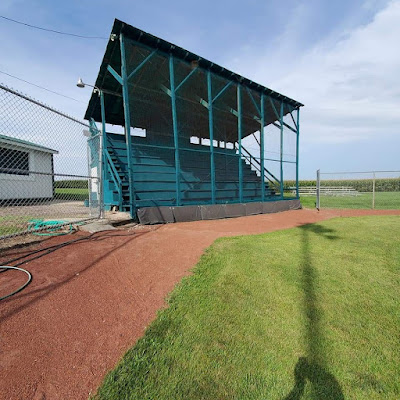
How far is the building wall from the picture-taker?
9482mm

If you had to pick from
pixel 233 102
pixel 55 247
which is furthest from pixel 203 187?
pixel 55 247

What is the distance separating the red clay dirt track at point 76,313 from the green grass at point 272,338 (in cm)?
21

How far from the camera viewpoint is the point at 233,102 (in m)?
11.8

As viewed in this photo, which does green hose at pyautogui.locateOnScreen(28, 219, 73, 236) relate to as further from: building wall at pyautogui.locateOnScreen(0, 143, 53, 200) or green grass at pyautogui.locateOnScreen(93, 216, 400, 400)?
building wall at pyautogui.locateOnScreen(0, 143, 53, 200)

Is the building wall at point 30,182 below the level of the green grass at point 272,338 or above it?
above

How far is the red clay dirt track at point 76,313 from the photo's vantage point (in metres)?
1.47

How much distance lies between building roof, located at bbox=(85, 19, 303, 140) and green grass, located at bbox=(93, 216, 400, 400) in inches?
295

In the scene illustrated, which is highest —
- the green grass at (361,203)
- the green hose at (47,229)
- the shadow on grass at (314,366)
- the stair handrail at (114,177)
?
the stair handrail at (114,177)

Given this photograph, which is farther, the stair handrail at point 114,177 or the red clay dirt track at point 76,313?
the stair handrail at point 114,177

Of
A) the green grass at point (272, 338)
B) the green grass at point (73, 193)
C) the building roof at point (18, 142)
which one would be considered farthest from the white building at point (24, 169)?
the green grass at point (272, 338)

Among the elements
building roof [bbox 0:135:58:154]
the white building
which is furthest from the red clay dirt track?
the white building

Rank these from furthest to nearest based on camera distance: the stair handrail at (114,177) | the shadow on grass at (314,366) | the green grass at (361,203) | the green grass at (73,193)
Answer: the green grass at (361,203) → the green grass at (73,193) → the stair handrail at (114,177) → the shadow on grass at (314,366)

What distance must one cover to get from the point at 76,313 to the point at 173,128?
25.1 feet

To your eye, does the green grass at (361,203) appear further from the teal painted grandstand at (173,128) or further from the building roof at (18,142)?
the building roof at (18,142)
